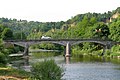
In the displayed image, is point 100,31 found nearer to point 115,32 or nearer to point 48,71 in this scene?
point 115,32

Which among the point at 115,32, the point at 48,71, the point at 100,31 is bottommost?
the point at 48,71

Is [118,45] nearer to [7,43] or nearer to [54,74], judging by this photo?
[7,43]

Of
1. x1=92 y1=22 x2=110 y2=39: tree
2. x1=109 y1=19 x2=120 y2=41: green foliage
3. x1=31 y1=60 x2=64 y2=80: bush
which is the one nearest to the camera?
x1=31 y1=60 x2=64 y2=80: bush

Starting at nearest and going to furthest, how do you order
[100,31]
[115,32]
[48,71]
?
[48,71], [115,32], [100,31]

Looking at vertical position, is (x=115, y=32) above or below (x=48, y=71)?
above

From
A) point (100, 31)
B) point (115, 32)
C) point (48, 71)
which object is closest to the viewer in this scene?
point (48, 71)

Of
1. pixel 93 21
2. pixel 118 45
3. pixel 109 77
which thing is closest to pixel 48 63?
pixel 109 77

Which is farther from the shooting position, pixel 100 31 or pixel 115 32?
pixel 100 31

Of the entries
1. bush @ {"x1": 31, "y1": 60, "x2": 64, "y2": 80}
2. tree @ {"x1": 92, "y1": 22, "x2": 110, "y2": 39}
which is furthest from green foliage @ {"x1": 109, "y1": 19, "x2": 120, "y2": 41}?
bush @ {"x1": 31, "y1": 60, "x2": 64, "y2": 80}

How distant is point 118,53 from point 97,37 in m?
24.6

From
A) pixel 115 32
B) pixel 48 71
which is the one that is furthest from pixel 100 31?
pixel 48 71

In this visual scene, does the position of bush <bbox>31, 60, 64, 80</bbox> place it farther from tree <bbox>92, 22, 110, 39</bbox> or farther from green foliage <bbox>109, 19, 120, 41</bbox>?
tree <bbox>92, 22, 110, 39</bbox>

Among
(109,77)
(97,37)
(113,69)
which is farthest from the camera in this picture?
(97,37)

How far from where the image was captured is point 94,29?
5930 inches
